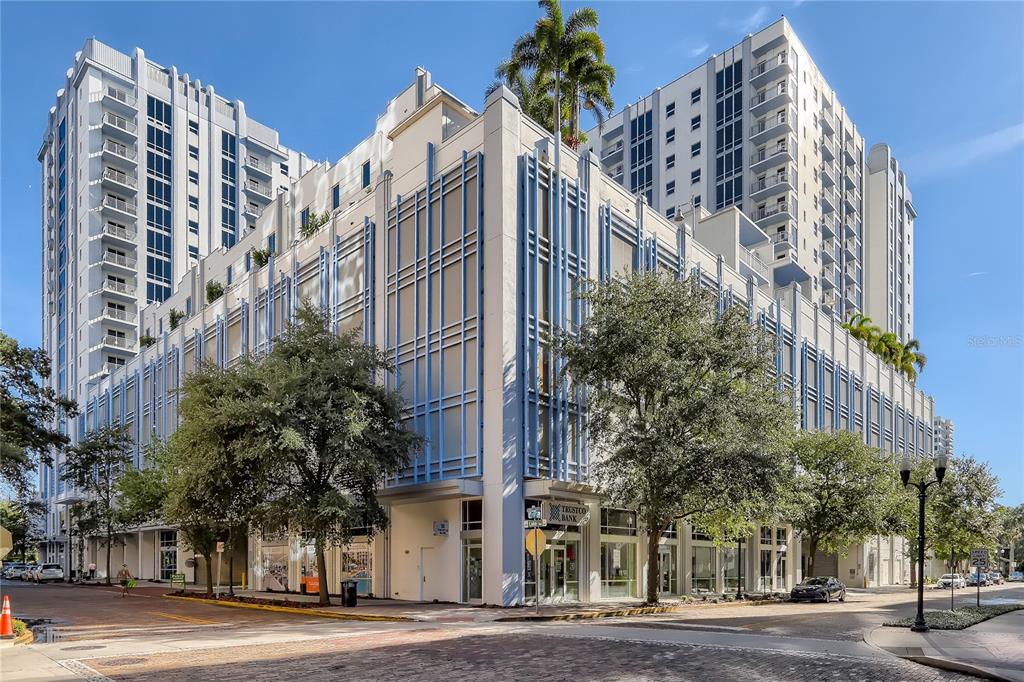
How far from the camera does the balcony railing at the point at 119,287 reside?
84188 millimetres

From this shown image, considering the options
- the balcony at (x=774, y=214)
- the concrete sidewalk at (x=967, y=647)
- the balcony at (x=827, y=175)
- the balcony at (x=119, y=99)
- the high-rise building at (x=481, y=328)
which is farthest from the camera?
the balcony at (x=827, y=175)

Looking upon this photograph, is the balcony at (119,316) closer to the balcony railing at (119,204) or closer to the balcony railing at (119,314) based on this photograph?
the balcony railing at (119,314)

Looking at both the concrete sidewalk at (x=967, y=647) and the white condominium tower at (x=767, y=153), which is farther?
the white condominium tower at (x=767, y=153)

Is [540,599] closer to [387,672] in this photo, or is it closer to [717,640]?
[717,640]

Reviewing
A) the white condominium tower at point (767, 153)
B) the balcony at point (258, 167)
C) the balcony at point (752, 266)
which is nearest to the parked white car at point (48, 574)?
the balcony at point (258, 167)

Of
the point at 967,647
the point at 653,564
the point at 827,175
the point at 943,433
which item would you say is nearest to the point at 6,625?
the point at 653,564

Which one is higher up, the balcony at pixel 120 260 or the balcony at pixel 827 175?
the balcony at pixel 827 175

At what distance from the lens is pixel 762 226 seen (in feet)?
268

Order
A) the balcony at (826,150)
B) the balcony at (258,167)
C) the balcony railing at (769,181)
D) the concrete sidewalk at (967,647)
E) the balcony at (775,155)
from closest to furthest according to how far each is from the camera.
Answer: the concrete sidewalk at (967,647) < the balcony at (775,155) < the balcony railing at (769,181) < the balcony at (826,150) < the balcony at (258,167)

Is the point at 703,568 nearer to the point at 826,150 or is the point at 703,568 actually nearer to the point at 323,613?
the point at 323,613

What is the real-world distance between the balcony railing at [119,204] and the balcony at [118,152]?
12.8 feet

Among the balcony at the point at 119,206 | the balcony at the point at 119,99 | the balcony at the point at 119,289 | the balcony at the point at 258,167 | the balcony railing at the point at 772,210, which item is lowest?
the balcony at the point at 119,289

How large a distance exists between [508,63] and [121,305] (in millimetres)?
57241

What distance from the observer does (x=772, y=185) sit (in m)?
81.8
